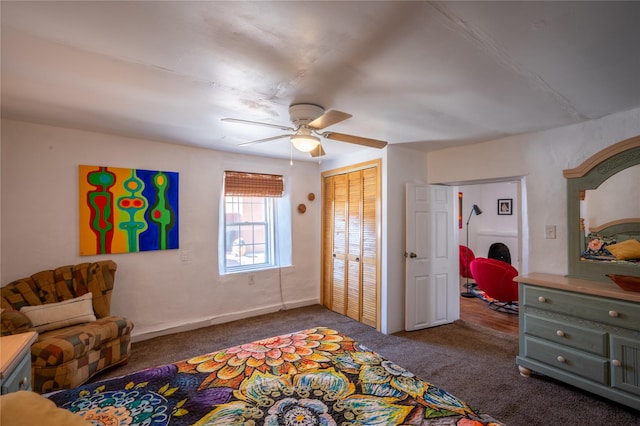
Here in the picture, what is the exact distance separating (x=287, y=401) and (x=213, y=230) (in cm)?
308

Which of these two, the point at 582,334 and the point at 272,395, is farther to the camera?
the point at 582,334

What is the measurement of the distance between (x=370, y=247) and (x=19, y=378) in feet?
11.0

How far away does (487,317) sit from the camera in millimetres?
4234

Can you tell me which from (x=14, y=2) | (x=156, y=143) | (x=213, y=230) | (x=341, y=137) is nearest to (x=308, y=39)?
(x=341, y=137)

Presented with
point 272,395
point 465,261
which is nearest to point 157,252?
point 272,395

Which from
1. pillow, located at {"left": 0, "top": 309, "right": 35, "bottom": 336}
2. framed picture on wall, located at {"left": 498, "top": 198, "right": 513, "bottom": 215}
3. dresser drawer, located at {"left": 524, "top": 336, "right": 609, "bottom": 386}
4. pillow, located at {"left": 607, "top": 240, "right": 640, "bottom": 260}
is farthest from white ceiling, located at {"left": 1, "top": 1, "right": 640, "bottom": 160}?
framed picture on wall, located at {"left": 498, "top": 198, "right": 513, "bottom": 215}

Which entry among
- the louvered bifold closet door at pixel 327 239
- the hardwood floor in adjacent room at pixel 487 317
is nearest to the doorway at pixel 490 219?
the hardwood floor in adjacent room at pixel 487 317

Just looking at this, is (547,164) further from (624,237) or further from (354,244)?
(354,244)

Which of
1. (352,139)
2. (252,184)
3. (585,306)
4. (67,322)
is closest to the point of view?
(585,306)

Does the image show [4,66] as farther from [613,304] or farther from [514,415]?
[613,304]

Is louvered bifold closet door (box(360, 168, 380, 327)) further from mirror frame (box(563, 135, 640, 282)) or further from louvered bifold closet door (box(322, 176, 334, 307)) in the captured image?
mirror frame (box(563, 135, 640, 282))

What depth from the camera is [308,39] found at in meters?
1.49

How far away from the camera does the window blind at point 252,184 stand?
4.16 meters

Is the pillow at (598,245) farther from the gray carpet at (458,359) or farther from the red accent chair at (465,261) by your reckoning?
the red accent chair at (465,261)
